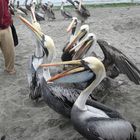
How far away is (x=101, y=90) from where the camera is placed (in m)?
6.37

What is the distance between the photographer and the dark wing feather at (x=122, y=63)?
5816 mm

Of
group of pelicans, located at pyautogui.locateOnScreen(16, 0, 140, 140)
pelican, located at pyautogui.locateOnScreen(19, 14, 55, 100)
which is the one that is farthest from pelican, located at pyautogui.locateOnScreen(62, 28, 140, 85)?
pelican, located at pyautogui.locateOnScreen(19, 14, 55, 100)

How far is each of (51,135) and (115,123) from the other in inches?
43.3

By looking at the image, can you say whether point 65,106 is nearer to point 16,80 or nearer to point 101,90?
point 101,90

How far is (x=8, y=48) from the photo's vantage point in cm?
A: 745

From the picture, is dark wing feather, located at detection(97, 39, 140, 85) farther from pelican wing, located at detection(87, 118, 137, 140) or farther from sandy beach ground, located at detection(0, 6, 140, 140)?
pelican wing, located at detection(87, 118, 137, 140)

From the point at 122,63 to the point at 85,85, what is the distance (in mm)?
714

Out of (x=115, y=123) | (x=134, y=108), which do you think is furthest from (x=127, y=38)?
(x=115, y=123)

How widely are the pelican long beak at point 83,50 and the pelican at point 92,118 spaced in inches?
Result: 60.4

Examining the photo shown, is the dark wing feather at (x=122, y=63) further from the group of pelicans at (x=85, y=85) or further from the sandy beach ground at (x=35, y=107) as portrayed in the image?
the sandy beach ground at (x=35, y=107)

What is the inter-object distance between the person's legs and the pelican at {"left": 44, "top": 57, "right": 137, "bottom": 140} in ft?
8.04

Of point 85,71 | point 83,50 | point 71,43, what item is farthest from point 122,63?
point 71,43

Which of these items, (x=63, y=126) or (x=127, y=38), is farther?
(x=127, y=38)

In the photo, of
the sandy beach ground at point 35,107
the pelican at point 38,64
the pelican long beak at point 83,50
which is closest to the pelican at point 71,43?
the pelican long beak at point 83,50
